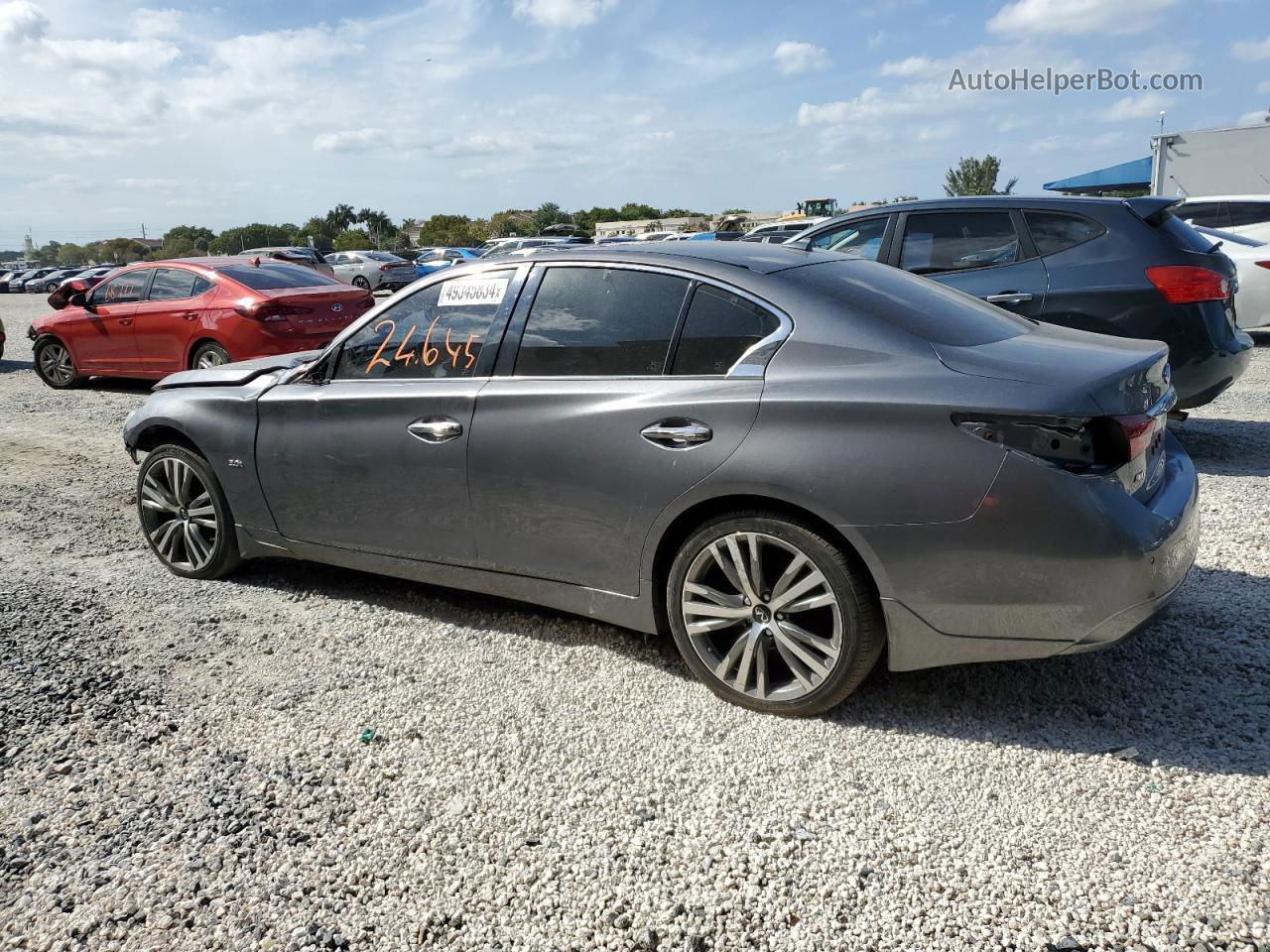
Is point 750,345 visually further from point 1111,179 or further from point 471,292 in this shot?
point 1111,179

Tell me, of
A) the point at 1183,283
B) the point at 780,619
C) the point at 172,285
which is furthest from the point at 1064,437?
the point at 172,285

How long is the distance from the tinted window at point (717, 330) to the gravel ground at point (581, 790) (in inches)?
47.4

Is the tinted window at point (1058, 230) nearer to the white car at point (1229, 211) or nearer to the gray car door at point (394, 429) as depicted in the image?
the gray car door at point (394, 429)

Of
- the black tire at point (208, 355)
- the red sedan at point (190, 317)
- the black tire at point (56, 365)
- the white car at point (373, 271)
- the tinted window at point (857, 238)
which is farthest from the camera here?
the white car at point (373, 271)

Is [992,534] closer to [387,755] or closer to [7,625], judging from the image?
[387,755]

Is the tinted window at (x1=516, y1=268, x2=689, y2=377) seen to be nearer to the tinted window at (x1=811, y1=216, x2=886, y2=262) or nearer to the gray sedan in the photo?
the gray sedan

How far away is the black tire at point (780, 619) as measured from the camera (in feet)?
9.96

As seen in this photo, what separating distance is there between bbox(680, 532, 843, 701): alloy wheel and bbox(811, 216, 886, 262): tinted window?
428cm

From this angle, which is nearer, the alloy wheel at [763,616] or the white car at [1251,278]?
the alloy wheel at [763,616]

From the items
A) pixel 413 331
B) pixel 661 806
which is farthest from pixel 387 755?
pixel 413 331

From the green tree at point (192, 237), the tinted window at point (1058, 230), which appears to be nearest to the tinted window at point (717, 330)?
the tinted window at point (1058, 230)

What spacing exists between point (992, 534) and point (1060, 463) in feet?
0.92

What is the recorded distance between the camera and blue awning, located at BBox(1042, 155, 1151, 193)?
4209cm

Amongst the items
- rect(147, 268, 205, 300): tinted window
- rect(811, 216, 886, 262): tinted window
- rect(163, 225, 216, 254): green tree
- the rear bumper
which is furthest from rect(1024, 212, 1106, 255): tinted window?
rect(163, 225, 216, 254): green tree
